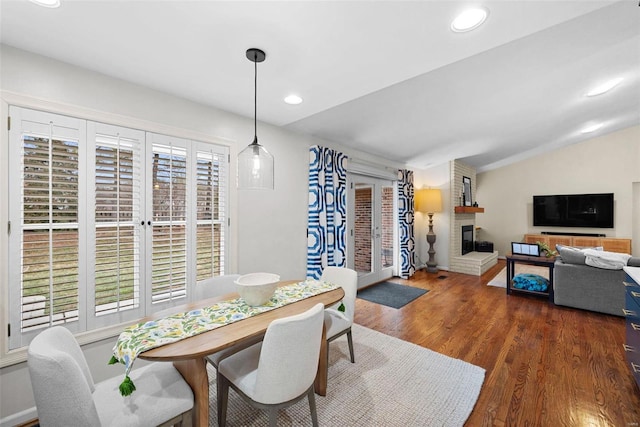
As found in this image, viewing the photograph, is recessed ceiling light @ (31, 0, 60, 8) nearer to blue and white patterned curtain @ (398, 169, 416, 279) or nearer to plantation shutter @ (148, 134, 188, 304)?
plantation shutter @ (148, 134, 188, 304)

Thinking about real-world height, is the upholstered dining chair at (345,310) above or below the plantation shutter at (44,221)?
below

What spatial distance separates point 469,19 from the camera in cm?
148

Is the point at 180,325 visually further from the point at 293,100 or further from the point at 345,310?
the point at 293,100

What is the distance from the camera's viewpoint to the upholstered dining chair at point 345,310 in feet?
6.83

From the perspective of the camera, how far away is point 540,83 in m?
2.89

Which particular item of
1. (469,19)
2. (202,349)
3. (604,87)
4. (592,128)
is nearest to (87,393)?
(202,349)

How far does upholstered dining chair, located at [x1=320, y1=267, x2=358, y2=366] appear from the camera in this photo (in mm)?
2080

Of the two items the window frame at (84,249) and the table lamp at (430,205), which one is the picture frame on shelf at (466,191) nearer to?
the table lamp at (430,205)

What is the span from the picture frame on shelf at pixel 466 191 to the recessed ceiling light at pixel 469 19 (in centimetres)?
530

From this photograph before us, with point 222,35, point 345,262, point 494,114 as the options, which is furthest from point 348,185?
point 222,35

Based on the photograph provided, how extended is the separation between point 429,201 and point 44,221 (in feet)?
19.1

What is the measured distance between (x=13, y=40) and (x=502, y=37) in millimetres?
3020

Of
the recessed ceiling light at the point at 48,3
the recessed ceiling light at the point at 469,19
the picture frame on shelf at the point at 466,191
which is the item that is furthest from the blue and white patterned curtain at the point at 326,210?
the picture frame on shelf at the point at 466,191

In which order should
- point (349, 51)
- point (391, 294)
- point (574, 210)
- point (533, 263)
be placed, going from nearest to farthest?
1. point (349, 51)
2. point (533, 263)
3. point (391, 294)
4. point (574, 210)
